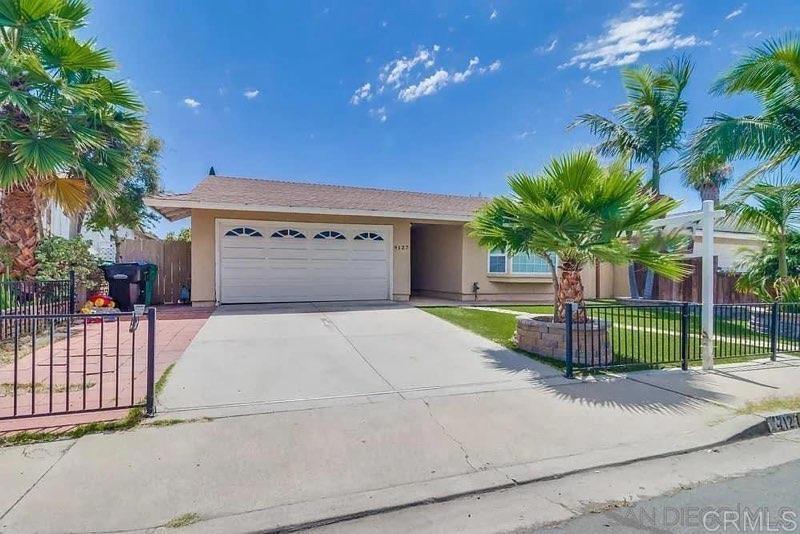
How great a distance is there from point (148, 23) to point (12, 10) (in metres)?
3.94

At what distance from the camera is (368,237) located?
1322 centimetres

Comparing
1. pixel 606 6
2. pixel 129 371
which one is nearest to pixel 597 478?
pixel 129 371

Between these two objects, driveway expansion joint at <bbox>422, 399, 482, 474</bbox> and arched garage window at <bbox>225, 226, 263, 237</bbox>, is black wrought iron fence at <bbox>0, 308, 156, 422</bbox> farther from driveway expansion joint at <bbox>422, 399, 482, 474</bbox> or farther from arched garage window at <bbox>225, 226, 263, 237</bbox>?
arched garage window at <bbox>225, 226, 263, 237</bbox>

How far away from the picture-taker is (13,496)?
8.87 ft

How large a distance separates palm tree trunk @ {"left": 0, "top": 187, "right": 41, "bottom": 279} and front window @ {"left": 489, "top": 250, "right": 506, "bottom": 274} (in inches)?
475

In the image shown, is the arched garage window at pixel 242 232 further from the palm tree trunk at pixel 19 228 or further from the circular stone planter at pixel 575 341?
the circular stone planter at pixel 575 341

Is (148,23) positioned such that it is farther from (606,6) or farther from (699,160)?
(699,160)

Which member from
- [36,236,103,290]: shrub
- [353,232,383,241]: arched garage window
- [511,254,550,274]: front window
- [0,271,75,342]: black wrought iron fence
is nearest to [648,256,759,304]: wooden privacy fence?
[511,254,550,274]: front window

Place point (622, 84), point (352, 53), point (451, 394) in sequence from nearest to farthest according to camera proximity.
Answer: point (451, 394), point (352, 53), point (622, 84)

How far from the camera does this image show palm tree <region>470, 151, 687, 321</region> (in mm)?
6047

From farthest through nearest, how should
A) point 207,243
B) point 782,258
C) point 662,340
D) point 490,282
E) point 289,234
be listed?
point 490,282 → point 289,234 → point 207,243 → point 782,258 → point 662,340

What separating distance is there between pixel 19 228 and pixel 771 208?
16241mm

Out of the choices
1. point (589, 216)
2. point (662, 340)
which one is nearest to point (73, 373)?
point (589, 216)

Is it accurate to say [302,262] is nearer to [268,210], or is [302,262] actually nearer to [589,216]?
[268,210]
